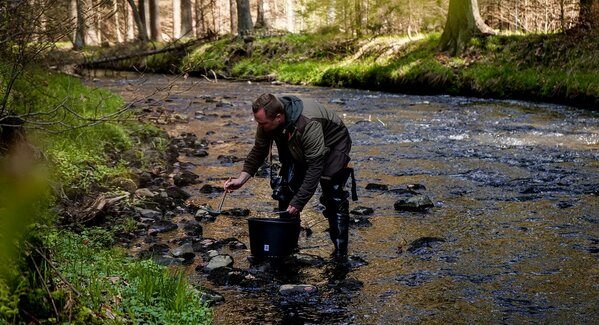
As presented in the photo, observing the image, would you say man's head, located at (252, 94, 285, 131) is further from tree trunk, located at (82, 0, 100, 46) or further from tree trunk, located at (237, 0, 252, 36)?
tree trunk, located at (237, 0, 252, 36)

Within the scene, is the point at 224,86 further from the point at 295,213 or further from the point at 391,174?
the point at 295,213

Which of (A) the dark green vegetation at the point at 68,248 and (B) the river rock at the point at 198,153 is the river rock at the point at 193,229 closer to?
(A) the dark green vegetation at the point at 68,248

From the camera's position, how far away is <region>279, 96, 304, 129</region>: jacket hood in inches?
242

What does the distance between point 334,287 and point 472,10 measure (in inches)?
736

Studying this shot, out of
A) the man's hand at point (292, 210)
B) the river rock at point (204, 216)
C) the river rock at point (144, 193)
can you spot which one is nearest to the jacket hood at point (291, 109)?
the man's hand at point (292, 210)

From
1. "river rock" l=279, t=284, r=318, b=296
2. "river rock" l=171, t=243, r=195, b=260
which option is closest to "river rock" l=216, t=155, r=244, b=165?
"river rock" l=171, t=243, r=195, b=260

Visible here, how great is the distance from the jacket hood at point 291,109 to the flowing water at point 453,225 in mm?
1048

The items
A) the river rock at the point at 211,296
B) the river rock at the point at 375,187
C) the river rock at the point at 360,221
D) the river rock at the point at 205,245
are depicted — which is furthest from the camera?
the river rock at the point at 375,187

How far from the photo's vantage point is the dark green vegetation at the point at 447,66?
59.9 feet

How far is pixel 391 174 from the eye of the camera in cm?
1050

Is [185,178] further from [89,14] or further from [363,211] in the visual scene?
[89,14]

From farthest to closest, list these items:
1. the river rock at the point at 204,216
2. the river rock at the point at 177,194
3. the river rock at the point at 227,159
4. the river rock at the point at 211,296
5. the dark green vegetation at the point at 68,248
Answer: the river rock at the point at 227,159
the river rock at the point at 177,194
the river rock at the point at 204,216
the river rock at the point at 211,296
the dark green vegetation at the point at 68,248

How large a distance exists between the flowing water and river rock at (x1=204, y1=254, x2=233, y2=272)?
5.5 inches

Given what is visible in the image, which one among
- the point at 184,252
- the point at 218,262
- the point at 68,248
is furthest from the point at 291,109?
the point at 68,248
